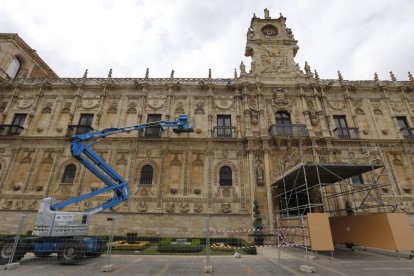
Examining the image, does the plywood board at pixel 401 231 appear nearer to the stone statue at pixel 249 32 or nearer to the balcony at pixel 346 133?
the balcony at pixel 346 133

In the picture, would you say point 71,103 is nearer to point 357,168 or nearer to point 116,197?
point 116,197

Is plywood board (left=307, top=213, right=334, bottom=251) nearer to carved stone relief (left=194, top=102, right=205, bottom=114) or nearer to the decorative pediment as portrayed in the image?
carved stone relief (left=194, top=102, right=205, bottom=114)

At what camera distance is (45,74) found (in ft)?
93.7

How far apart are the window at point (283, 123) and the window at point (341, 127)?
4.05 meters

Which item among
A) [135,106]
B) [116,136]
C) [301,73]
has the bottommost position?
[116,136]

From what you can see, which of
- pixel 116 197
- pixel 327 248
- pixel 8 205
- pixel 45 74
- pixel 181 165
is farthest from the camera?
pixel 45 74

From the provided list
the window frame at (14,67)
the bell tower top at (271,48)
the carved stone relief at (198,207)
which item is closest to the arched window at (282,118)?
the bell tower top at (271,48)

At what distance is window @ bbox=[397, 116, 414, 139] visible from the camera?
1966 centimetres

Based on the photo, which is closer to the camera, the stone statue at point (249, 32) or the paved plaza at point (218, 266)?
the paved plaza at point (218, 266)

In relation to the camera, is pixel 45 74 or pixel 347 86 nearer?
pixel 347 86

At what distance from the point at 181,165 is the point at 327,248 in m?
11.8

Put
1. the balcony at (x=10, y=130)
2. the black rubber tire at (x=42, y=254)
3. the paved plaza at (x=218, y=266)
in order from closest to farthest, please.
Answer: the paved plaza at (x=218, y=266)
the black rubber tire at (x=42, y=254)
the balcony at (x=10, y=130)

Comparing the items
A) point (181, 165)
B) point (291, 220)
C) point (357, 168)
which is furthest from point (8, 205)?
point (357, 168)

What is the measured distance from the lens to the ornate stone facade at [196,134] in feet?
57.0
